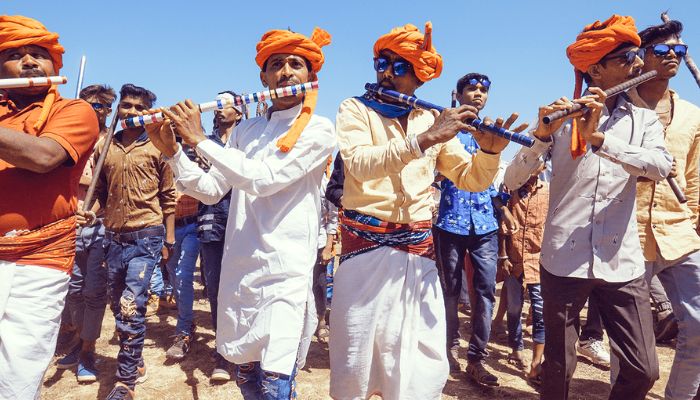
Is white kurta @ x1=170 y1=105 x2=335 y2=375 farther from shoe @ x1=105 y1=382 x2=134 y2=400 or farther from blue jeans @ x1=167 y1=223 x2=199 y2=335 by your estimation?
blue jeans @ x1=167 y1=223 x2=199 y2=335

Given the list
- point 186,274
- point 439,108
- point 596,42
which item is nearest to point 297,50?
point 439,108

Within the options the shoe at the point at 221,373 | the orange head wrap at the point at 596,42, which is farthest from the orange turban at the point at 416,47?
the shoe at the point at 221,373

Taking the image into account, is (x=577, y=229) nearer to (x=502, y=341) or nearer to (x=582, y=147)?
(x=582, y=147)

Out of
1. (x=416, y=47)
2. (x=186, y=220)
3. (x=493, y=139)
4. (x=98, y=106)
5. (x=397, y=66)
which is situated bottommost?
(x=186, y=220)

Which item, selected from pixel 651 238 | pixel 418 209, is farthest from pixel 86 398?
pixel 651 238

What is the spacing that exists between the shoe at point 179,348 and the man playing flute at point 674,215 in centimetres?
424

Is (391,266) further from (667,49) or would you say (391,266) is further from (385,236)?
(667,49)

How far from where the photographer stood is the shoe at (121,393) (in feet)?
12.4

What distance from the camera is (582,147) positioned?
2.89 metres

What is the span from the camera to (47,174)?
2.51m

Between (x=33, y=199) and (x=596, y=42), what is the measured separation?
10.9 ft

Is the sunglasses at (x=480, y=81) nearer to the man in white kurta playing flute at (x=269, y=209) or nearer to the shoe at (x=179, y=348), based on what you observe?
the man in white kurta playing flute at (x=269, y=209)

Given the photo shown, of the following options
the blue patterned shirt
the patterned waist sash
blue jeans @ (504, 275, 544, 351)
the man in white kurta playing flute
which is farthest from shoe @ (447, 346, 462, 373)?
the man in white kurta playing flute

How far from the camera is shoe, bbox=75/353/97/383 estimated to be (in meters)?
4.35
